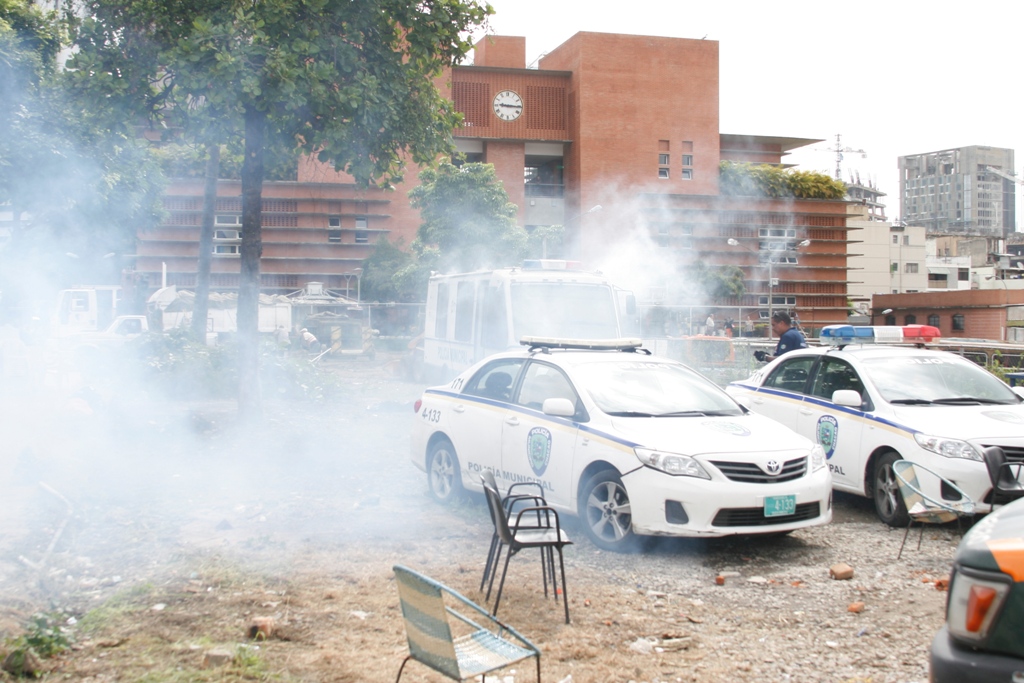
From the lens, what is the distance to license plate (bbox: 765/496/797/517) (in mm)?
6391

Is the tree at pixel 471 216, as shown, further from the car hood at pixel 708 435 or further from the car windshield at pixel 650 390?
the car hood at pixel 708 435

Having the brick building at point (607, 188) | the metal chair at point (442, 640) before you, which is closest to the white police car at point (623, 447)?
the metal chair at point (442, 640)

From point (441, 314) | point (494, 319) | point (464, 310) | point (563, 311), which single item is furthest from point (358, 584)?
A: point (441, 314)

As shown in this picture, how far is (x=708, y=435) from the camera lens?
22.0 feet

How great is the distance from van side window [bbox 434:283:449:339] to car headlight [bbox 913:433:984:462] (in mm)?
9388

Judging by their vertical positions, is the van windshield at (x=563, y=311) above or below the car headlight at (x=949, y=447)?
above

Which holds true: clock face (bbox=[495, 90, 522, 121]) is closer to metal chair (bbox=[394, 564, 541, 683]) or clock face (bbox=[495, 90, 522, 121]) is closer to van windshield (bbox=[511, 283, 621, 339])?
van windshield (bbox=[511, 283, 621, 339])

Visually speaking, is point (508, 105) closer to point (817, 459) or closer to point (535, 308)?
point (535, 308)

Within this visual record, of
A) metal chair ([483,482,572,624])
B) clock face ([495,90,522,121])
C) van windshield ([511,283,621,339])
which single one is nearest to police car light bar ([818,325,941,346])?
van windshield ([511,283,621,339])

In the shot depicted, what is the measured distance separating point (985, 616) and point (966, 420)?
17.7 feet

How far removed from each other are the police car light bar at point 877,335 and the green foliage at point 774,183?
47.2m

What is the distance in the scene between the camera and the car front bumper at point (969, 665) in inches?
102

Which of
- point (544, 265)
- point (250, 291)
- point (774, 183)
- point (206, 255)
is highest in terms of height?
point (774, 183)

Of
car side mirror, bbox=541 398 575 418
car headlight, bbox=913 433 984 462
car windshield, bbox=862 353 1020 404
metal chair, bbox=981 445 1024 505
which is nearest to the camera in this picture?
metal chair, bbox=981 445 1024 505
